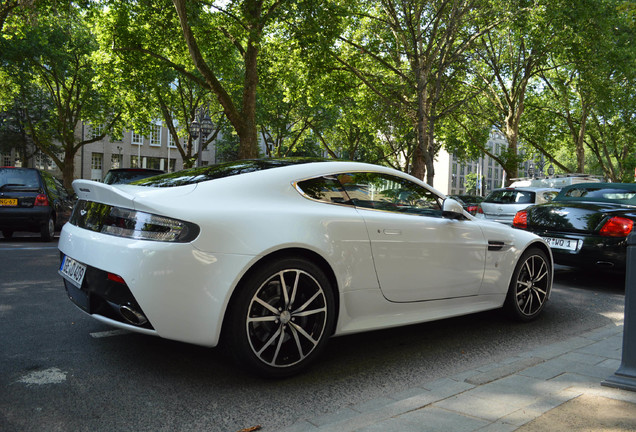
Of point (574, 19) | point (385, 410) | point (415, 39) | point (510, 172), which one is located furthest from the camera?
point (510, 172)

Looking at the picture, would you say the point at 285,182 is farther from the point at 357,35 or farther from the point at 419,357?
the point at 357,35

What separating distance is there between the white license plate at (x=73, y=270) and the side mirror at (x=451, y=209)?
8.81 ft

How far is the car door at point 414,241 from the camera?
3879mm

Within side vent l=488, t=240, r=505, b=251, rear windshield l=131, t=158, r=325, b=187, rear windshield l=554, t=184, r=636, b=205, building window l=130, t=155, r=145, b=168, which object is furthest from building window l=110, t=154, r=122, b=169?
side vent l=488, t=240, r=505, b=251

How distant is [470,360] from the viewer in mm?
4012

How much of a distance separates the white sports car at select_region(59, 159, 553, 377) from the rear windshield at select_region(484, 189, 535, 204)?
11301 mm

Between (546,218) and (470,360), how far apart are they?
4576 millimetres

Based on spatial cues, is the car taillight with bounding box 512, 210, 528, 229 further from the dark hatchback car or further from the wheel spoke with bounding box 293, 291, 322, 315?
the dark hatchback car

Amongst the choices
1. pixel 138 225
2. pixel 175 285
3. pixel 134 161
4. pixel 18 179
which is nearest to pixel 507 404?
pixel 175 285

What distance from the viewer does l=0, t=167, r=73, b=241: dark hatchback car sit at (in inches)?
438

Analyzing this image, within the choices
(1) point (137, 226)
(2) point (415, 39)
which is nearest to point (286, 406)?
(1) point (137, 226)

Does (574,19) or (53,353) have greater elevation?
(574,19)

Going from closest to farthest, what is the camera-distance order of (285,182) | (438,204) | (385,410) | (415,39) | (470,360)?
1. (385,410)
2. (285,182)
3. (470,360)
4. (438,204)
5. (415,39)

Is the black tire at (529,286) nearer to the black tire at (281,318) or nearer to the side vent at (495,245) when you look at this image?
the side vent at (495,245)
